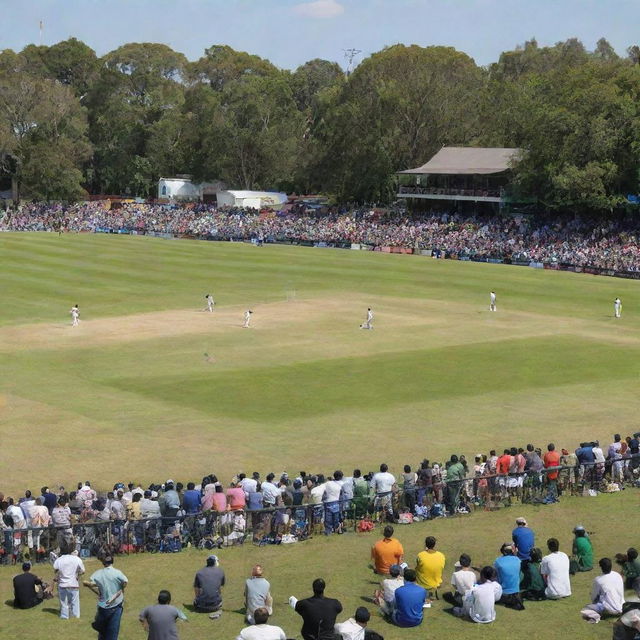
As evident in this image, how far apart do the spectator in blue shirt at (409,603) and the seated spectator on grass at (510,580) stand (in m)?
1.64

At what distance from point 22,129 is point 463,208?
72.6 meters

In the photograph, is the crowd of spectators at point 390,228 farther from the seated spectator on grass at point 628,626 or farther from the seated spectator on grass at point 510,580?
the seated spectator on grass at point 628,626

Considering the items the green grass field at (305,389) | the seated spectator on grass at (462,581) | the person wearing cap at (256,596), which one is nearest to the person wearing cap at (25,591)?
the green grass field at (305,389)


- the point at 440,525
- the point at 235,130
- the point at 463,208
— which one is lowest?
the point at 440,525

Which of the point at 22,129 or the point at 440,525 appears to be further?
the point at 22,129

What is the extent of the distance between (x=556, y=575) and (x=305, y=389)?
75.3ft

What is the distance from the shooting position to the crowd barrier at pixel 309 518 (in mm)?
20625

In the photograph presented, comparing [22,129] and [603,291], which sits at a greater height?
[22,129]

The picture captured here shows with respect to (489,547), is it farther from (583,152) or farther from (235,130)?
(235,130)

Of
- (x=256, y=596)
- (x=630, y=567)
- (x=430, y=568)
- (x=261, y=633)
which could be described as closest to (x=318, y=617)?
(x=261, y=633)

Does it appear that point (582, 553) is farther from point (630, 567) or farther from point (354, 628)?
point (354, 628)

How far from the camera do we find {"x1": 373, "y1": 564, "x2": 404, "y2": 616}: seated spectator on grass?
16.4m

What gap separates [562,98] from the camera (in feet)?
322

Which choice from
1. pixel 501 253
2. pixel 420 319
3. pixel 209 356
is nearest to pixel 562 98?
pixel 501 253
